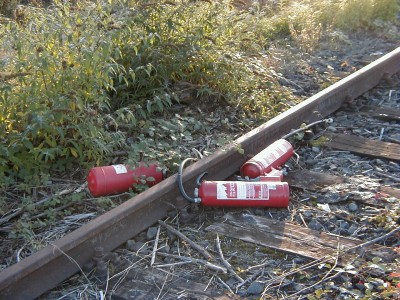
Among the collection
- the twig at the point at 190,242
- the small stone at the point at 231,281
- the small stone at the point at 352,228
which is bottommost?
the small stone at the point at 352,228

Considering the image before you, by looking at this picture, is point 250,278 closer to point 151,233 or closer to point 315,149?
point 151,233

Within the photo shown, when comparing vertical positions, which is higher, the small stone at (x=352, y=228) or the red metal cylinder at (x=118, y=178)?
the red metal cylinder at (x=118, y=178)

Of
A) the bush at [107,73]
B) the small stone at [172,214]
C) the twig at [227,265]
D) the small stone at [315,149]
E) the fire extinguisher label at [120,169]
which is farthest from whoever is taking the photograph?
the small stone at [315,149]

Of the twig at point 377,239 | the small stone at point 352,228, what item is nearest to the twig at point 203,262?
the twig at point 377,239

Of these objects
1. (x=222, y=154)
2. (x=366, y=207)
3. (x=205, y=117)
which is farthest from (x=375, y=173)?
(x=205, y=117)

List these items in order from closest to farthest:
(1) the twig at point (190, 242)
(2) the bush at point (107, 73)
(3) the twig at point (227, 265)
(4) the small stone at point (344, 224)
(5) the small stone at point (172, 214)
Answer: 1. (3) the twig at point (227, 265)
2. (1) the twig at point (190, 242)
3. (4) the small stone at point (344, 224)
4. (5) the small stone at point (172, 214)
5. (2) the bush at point (107, 73)

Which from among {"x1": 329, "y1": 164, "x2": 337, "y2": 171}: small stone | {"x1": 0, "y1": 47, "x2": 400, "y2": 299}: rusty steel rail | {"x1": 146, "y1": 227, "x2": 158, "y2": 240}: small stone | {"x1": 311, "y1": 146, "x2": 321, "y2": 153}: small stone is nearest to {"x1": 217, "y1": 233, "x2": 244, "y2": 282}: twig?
{"x1": 146, "y1": 227, "x2": 158, "y2": 240}: small stone

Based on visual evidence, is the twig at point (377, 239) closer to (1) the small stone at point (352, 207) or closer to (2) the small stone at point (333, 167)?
(1) the small stone at point (352, 207)

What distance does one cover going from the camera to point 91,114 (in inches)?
201

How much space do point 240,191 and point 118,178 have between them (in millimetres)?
870

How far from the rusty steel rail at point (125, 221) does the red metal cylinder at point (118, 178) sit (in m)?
0.26

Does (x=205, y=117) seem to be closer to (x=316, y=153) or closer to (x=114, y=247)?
(x=316, y=153)

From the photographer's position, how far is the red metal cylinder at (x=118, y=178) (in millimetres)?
4816

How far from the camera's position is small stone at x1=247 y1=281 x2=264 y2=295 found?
3885mm
